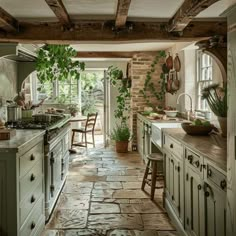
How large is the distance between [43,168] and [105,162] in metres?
3.43

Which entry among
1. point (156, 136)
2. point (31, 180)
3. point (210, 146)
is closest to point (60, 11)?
point (31, 180)

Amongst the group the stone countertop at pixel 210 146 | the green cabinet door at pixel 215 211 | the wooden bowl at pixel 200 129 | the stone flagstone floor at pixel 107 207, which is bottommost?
the stone flagstone floor at pixel 107 207

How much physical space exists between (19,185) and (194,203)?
1379mm

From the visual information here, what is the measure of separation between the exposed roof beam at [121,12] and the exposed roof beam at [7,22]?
3.75 ft

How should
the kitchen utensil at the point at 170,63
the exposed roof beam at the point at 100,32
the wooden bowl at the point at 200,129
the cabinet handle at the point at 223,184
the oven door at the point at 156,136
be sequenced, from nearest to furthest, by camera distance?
the cabinet handle at the point at 223,184
the wooden bowl at the point at 200,129
the exposed roof beam at the point at 100,32
the oven door at the point at 156,136
the kitchen utensil at the point at 170,63

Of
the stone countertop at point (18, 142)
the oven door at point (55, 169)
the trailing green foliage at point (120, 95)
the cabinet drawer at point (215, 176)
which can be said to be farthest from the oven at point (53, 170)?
the trailing green foliage at point (120, 95)

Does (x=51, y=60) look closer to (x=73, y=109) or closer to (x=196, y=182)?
(x=73, y=109)

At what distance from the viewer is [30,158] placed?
2871 millimetres

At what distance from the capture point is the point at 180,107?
20.5ft

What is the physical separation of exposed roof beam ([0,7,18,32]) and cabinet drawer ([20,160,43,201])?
1.49 metres

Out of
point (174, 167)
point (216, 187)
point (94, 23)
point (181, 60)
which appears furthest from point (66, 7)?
point (181, 60)

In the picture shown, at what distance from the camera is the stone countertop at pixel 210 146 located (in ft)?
7.17

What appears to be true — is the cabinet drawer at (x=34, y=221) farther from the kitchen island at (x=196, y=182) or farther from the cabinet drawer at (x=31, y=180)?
the kitchen island at (x=196, y=182)

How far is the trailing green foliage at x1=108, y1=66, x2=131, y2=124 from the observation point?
847 centimetres
